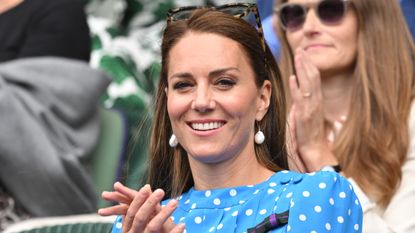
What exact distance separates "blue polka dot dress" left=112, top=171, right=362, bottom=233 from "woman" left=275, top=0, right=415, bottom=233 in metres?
0.95

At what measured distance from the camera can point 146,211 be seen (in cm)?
262

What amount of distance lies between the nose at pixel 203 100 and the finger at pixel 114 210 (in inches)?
12.3

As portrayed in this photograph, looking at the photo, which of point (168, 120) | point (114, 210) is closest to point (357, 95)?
point (168, 120)

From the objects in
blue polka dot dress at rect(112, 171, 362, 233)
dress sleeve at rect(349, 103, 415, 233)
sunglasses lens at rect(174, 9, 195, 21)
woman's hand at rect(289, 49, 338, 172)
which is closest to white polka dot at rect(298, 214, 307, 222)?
blue polka dot dress at rect(112, 171, 362, 233)

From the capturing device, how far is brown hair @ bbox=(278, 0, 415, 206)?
392 centimetres

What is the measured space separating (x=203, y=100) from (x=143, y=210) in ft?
1.13

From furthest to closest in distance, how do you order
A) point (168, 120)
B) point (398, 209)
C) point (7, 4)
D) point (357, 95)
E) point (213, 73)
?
point (7, 4) < point (357, 95) < point (398, 209) < point (168, 120) < point (213, 73)

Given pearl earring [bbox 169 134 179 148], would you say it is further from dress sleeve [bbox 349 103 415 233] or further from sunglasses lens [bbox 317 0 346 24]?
sunglasses lens [bbox 317 0 346 24]

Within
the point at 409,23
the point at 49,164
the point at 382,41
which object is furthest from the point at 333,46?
the point at 49,164

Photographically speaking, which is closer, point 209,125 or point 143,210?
point 143,210

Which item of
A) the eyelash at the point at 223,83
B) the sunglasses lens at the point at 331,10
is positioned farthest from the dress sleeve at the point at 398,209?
the eyelash at the point at 223,83

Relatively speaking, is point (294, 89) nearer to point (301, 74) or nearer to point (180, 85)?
point (301, 74)

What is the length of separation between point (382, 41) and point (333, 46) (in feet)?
0.57

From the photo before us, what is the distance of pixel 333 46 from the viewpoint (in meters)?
4.17
